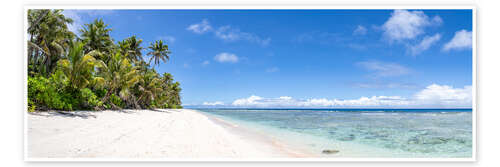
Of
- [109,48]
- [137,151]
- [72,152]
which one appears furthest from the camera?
[109,48]

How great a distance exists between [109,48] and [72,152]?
24.5 meters

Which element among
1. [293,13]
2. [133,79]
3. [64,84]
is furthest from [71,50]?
[293,13]

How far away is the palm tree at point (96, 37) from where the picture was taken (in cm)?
2230

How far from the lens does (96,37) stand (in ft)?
74.7

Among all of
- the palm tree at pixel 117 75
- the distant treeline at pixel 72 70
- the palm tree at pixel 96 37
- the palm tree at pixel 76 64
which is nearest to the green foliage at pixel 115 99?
the distant treeline at pixel 72 70

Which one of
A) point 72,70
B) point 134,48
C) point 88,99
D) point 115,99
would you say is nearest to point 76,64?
point 72,70

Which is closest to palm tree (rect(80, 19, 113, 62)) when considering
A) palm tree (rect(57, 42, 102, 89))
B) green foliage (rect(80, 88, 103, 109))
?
green foliage (rect(80, 88, 103, 109))

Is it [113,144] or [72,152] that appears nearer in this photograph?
[72,152]

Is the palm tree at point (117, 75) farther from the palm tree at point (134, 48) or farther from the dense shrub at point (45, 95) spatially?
the palm tree at point (134, 48)

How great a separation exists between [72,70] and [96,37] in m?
13.7

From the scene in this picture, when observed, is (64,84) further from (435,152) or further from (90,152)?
(435,152)

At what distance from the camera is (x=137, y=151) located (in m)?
4.18

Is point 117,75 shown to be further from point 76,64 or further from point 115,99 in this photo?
point 76,64
